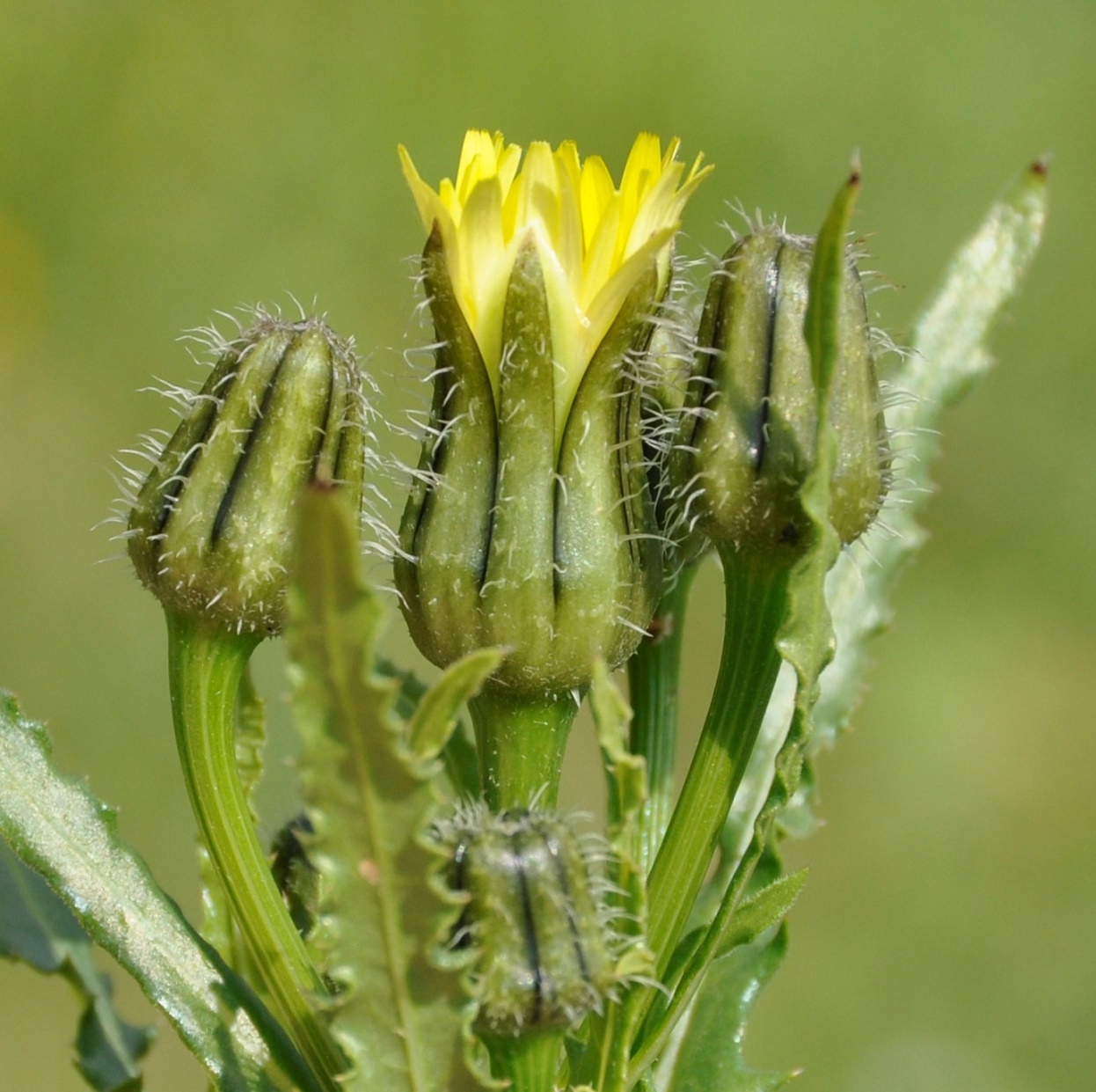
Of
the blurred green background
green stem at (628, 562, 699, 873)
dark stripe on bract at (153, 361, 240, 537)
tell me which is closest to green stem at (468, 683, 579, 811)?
green stem at (628, 562, 699, 873)

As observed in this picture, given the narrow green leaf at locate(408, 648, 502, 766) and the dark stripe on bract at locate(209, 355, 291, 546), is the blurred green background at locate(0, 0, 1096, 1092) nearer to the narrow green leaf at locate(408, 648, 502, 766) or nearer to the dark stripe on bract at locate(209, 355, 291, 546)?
the dark stripe on bract at locate(209, 355, 291, 546)

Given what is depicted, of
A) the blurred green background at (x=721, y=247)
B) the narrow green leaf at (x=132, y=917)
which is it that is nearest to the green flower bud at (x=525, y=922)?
the narrow green leaf at (x=132, y=917)

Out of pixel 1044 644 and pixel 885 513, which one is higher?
pixel 1044 644

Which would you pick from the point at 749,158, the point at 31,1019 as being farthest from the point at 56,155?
the point at 31,1019

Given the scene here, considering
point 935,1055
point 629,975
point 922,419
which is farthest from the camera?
point 935,1055

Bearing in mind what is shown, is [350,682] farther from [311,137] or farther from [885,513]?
[311,137]

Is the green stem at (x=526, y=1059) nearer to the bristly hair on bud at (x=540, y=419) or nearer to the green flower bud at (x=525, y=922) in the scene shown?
the green flower bud at (x=525, y=922)
